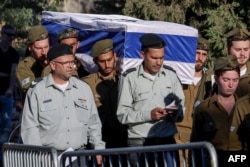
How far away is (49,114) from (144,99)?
99 centimetres

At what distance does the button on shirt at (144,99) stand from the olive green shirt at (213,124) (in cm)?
82

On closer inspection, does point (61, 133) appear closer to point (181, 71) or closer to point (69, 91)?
point (69, 91)

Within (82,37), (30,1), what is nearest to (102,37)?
(82,37)

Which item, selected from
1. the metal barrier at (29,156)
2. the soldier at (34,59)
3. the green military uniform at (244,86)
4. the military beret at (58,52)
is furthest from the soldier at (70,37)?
the green military uniform at (244,86)

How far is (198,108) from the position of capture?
807 centimetres

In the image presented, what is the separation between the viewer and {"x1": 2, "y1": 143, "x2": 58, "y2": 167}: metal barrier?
782 centimetres

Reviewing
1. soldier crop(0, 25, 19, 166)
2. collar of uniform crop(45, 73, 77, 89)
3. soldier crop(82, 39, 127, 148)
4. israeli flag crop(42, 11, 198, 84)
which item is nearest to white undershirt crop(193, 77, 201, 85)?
israeli flag crop(42, 11, 198, 84)

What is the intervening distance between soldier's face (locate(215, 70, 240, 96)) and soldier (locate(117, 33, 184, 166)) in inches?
34.8

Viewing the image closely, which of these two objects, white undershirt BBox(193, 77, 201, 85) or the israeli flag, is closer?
the israeli flag

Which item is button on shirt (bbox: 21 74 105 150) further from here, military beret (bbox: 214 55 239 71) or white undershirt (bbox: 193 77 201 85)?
white undershirt (bbox: 193 77 201 85)

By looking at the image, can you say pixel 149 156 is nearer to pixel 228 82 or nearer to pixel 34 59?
pixel 228 82

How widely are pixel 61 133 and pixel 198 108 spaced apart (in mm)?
1352

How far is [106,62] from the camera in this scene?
9875 millimetres

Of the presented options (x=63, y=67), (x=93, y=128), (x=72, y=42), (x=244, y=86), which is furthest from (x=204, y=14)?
(x=63, y=67)
